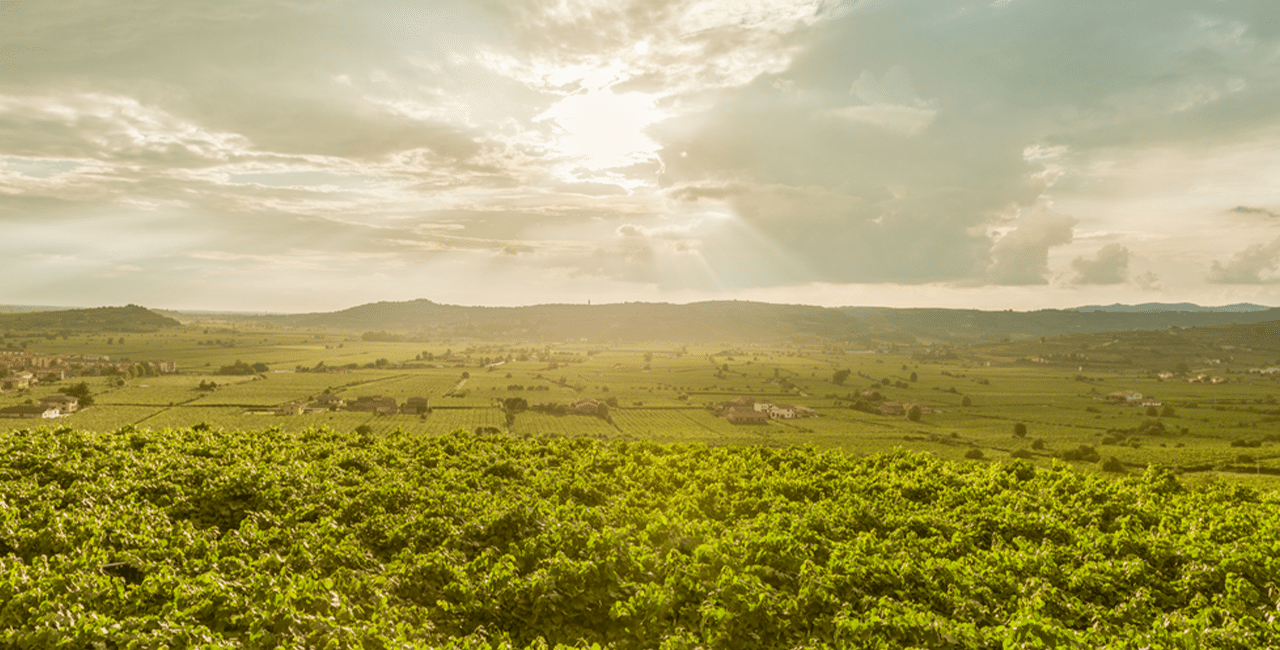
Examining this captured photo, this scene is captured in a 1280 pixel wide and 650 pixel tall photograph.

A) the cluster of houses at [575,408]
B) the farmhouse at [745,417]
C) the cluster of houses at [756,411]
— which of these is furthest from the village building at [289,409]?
the cluster of houses at [756,411]

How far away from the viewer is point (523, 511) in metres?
17.3

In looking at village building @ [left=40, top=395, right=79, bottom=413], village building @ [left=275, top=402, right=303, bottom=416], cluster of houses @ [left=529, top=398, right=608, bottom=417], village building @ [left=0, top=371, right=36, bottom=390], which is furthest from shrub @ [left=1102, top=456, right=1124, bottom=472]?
village building @ [left=0, top=371, right=36, bottom=390]

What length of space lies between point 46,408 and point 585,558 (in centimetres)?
11614

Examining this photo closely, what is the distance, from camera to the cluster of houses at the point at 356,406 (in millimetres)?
102887

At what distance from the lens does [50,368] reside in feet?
463

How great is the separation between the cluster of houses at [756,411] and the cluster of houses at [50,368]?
138 metres

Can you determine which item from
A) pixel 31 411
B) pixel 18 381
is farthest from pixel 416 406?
pixel 18 381

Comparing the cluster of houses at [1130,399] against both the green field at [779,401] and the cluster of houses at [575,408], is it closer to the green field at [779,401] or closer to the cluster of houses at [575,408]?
the green field at [779,401]

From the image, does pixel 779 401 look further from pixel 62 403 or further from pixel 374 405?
pixel 62 403

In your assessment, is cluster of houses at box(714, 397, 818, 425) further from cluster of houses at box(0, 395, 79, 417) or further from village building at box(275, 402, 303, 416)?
→ cluster of houses at box(0, 395, 79, 417)

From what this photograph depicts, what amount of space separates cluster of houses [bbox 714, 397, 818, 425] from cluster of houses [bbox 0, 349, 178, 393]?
453ft

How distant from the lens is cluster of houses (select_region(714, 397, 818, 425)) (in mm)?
108356

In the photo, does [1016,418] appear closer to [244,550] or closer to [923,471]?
[923,471]

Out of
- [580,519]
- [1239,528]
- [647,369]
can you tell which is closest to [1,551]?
[580,519]
